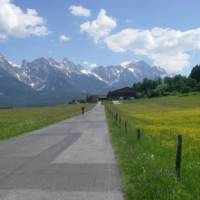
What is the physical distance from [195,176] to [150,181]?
1.35 metres

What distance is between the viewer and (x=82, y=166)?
14.0m

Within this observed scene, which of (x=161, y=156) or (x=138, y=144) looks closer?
(x=161, y=156)

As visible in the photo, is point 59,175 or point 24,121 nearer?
point 59,175

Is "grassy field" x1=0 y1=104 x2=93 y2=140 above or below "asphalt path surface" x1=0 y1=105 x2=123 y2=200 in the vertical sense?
below

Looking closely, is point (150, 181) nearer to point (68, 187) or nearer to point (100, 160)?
point (68, 187)

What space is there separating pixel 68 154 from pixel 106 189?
751cm

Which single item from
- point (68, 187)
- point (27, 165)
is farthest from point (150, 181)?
point (27, 165)

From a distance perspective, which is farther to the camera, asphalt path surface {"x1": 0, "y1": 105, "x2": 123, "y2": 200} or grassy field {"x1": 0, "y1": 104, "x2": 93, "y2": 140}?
grassy field {"x1": 0, "y1": 104, "x2": 93, "y2": 140}

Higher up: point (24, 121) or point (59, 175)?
point (59, 175)

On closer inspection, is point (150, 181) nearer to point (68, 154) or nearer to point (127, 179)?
point (127, 179)

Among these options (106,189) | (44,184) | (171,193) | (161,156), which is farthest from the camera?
(161,156)

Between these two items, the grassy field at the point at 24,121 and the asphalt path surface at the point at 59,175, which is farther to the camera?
the grassy field at the point at 24,121

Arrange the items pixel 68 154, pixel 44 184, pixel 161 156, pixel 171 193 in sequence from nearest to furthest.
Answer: pixel 171 193 < pixel 44 184 < pixel 161 156 < pixel 68 154

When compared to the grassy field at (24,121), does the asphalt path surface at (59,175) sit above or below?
above
